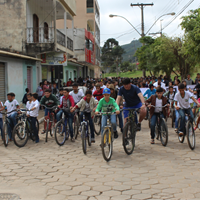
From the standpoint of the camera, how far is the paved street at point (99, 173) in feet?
15.1

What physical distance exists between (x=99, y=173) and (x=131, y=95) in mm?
2777

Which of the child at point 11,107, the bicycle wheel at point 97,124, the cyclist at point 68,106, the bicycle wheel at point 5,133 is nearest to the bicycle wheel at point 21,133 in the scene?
the bicycle wheel at point 5,133

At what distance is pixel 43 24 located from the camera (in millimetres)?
22328

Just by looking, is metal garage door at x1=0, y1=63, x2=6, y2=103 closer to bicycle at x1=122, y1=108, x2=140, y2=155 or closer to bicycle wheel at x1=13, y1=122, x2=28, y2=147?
bicycle wheel at x1=13, y1=122, x2=28, y2=147

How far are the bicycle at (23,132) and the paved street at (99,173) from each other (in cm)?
34

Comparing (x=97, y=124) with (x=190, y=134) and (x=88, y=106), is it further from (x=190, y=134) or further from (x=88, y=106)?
(x=190, y=134)

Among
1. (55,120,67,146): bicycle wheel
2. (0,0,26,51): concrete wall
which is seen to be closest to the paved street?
(55,120,67,146): bicycle wheel

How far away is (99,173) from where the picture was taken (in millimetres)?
5684

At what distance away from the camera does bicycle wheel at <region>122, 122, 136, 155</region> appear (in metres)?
7.04

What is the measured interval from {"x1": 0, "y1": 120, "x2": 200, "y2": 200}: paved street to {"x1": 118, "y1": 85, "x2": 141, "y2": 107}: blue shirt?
1275 millimetres

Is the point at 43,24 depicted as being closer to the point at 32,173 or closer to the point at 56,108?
the point at 56,108

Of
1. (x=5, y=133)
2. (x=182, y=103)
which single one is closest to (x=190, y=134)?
(x=182, y=103)

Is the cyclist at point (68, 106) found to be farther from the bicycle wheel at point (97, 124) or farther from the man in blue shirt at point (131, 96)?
the man in blue shirt at point (131, 96)

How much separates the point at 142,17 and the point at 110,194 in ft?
98.8
